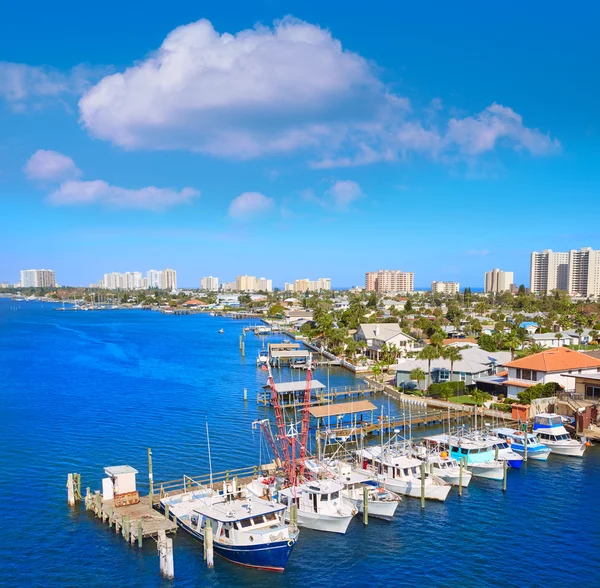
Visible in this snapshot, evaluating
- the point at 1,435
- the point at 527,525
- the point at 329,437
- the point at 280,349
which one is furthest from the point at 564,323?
the point at 1,435

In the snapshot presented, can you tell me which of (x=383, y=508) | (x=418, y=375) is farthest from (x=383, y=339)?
(x=383, y=508)

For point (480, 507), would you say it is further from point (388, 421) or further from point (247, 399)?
point (247, 399)

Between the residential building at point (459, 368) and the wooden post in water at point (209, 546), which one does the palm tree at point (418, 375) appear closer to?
the residential building at point (459, 368)

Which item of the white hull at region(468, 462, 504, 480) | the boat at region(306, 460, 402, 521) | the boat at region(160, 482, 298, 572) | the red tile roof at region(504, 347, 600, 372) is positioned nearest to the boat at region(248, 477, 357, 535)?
the boat at region(306, 460, 402, 521)

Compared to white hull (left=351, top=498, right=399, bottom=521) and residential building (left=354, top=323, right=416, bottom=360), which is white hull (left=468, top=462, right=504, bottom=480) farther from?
residential building (left=354, top=323, right=416, bottom=360)

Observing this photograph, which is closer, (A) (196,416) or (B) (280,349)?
(A) (196,416)
